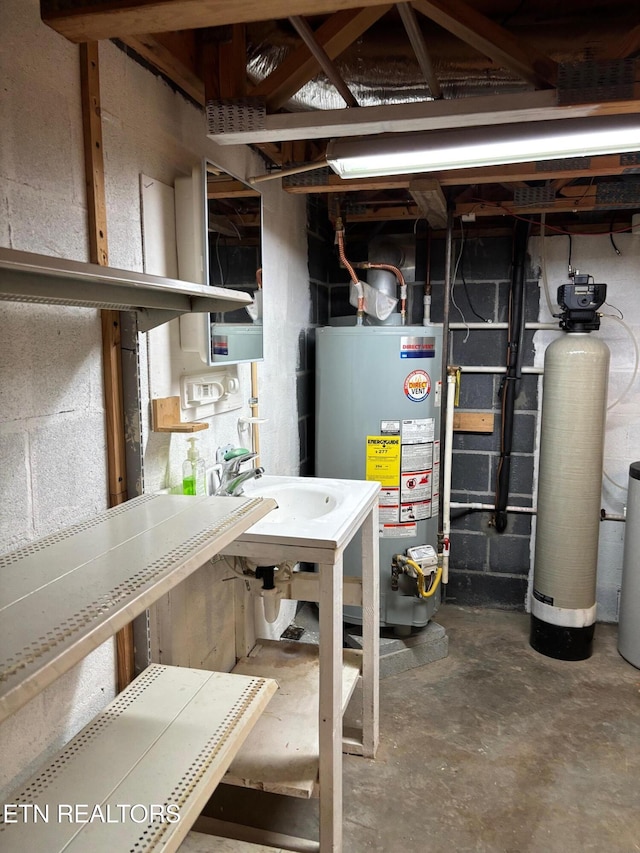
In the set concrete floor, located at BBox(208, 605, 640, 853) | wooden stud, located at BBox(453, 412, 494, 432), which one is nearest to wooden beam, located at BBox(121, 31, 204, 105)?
wooden stud, located at BBox(453, 412, 494, 432)

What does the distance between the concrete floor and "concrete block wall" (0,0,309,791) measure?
1003mm

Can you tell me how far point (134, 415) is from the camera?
1451 millimetres

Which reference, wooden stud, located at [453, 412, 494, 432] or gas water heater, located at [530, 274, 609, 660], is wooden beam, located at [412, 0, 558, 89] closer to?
gas water heater, located at [530, 274, 609, 660]

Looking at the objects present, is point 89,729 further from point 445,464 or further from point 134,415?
point 445,464

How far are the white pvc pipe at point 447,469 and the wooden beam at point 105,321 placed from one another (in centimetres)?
188

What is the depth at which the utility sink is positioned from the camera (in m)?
1.58

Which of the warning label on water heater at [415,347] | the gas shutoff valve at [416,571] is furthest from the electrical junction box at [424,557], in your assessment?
the warning label on water heater at [415,347]

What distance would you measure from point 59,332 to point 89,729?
85cm

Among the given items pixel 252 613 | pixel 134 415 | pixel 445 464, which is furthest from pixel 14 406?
pixel 445 464

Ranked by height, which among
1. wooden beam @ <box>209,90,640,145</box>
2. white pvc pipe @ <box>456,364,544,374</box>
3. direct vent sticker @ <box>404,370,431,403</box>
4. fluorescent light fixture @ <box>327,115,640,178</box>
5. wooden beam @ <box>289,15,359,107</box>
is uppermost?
wooden beam @ <box>289,15,359,107</box>

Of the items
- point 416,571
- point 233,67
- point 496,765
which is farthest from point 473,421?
point 233,67

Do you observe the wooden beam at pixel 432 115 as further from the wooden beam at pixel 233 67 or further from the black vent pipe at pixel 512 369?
the black vent pipe at pixel 512 369

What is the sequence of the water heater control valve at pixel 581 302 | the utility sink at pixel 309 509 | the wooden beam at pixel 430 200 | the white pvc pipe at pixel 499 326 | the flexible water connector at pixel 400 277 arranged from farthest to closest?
1. the white pvc pipe at pixel 499 326
2. the flexible water connector at pixel 400 277
3. the water heater control valve at pixel 581 302
4. the wooden beam at pixel 430 200
5. the utility sink at pixel 309 509

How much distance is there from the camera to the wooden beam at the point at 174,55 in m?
1.45
